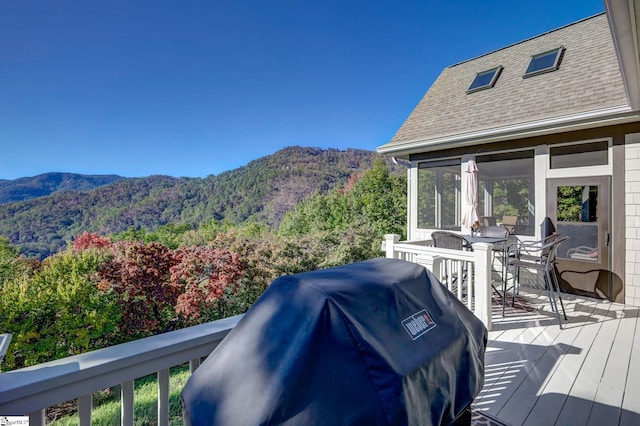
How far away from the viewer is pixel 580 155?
5266mm

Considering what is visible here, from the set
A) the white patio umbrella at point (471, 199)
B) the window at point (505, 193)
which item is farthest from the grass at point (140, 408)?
the window at point (505, 193)

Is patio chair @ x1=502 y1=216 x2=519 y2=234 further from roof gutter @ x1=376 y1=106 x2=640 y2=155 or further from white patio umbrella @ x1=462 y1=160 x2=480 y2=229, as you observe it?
roof gutter @ x1=376 y1=106 x2=640 y2=155

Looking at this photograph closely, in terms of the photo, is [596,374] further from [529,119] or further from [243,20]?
[243,20]

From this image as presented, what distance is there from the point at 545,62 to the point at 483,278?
590cm

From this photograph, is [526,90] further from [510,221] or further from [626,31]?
[626,31]

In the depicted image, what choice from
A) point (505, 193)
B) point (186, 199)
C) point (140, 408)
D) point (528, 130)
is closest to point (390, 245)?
point (528, 130)

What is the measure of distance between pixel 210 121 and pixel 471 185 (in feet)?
64.7

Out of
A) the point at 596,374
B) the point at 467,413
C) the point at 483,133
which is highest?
the point at 483,133

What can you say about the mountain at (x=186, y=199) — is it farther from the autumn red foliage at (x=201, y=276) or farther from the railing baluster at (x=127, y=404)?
the railing baluster at (x=127, y=404)

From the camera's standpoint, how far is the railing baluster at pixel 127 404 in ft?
3.84

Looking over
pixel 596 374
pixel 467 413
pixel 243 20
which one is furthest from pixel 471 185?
pixel 243 20

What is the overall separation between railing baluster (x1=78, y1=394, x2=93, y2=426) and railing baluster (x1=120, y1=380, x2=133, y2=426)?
10 cm

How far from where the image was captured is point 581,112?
196 inches

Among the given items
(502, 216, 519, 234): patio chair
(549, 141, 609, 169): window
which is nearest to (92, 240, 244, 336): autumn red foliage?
(549, 141, 609, 169): window
